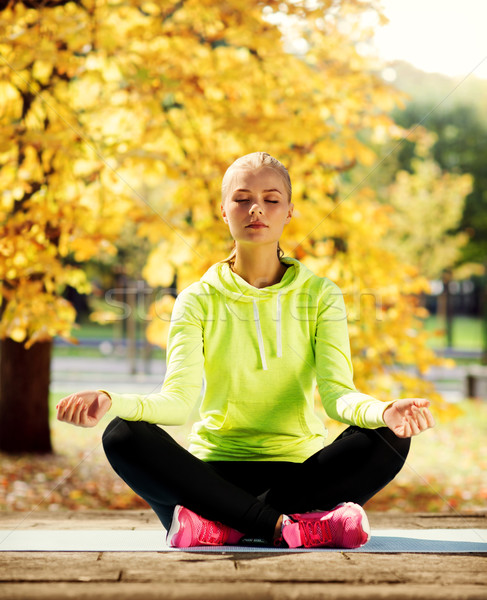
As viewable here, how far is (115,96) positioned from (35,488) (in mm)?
3041

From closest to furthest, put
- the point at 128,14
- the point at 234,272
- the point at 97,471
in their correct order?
the point at 234,272 → the point at 128,14 → the point at 97,471

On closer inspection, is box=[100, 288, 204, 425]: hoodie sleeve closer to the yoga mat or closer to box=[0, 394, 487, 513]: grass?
the yoga mat

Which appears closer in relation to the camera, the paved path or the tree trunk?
the paved path

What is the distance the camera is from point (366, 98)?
5191 millimetres

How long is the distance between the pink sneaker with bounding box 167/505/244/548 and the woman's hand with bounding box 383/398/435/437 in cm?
65

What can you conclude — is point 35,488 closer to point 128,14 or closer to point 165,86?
point 165,86

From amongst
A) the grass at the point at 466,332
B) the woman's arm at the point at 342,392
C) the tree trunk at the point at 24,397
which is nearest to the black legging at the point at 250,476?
the woman's arm at the point at 342,392

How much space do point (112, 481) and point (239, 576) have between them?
4.78 metres

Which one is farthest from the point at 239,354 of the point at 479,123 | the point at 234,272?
the point at 479,123

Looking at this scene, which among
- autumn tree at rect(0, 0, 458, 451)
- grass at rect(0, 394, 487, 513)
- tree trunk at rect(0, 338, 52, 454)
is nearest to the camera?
autumn tree at rect(0, 0, 458, 451)

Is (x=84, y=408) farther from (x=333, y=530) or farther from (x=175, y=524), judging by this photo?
(x=333, y=530)

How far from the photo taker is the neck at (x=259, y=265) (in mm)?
2541

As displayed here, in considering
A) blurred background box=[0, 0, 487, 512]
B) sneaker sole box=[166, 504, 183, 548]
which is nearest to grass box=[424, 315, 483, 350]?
blurred background box=[0, 0, 487, 512]

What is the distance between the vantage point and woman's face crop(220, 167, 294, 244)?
95.5 inches
